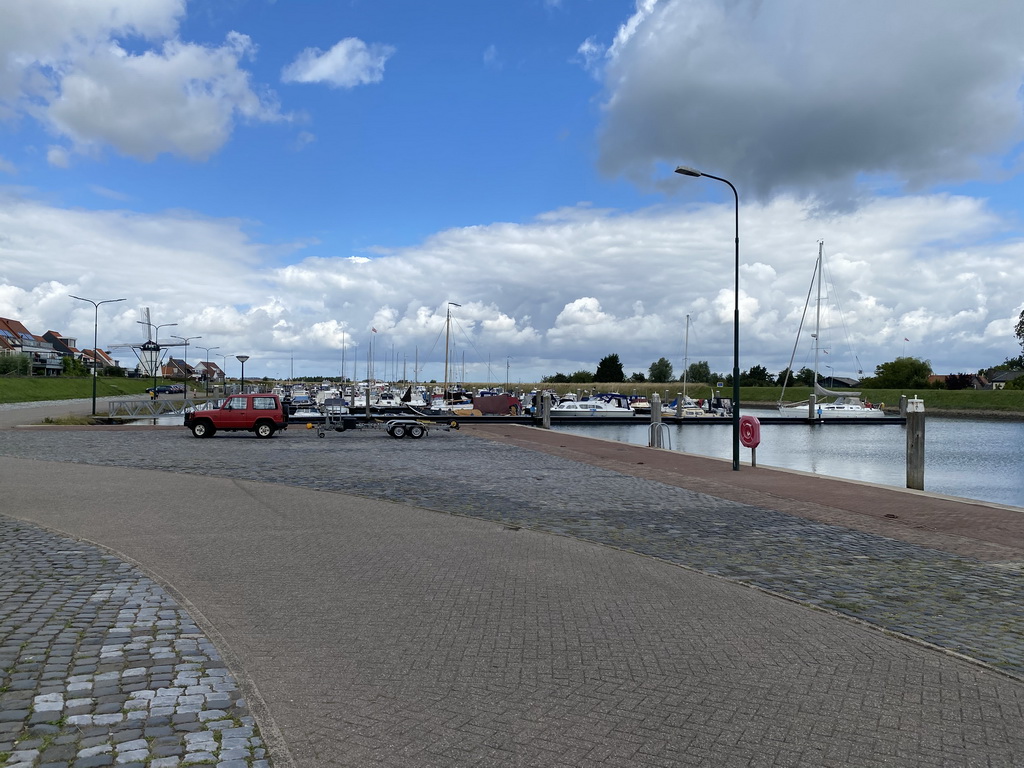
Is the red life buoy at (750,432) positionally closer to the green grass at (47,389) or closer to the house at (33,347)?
the green grass at (47,389)

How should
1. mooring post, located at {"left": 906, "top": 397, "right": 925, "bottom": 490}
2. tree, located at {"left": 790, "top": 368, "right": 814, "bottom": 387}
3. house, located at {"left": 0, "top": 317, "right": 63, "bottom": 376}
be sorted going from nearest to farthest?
mooring post, located at {"left": 906, "top": 397, "right": 925, "bottom": 490} → tree, located at {"left": 790, "top": 368, "right": 814, "bottom": 387} → house, located at {"left": 0, "top": 317, "right": 63, "bottom": 376}

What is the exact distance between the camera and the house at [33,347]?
144 meters

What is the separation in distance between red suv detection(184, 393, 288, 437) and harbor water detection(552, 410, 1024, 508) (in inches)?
658

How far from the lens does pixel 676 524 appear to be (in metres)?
12.0

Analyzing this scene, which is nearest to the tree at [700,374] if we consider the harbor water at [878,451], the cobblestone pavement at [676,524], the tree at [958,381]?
the tree at [958,381]

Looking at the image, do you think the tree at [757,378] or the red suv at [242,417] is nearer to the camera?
the red suv at [242,417]

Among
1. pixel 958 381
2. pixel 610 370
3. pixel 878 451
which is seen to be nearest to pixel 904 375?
pixel 958 381

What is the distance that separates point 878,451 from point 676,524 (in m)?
33.7

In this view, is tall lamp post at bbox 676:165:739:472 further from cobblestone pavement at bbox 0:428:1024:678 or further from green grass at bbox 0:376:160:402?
green grass at bbox 0:376:160:402

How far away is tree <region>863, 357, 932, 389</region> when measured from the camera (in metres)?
Answer: 115

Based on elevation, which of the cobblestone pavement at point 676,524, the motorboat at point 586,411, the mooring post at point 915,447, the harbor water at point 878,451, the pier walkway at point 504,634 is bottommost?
the harbor water at point 878,451

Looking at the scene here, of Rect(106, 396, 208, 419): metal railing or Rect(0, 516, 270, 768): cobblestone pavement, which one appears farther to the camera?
Rect(106, 396, 208, 419): metal railing

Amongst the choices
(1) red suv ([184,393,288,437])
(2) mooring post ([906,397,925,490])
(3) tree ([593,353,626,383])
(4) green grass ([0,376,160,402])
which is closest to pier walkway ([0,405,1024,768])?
(2) mooring post ([906,397,925,490])

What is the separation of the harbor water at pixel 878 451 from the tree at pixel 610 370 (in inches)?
3304
